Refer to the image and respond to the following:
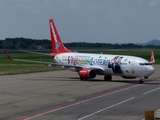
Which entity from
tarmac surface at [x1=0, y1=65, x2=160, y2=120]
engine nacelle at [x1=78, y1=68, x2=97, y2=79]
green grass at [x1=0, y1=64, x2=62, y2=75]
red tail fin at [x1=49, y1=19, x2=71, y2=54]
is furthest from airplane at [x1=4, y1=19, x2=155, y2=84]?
green grass at [x1=0, y1=64, x2=62, y2=75]

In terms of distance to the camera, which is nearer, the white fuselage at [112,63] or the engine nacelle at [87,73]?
the white fuselage at [112,63]

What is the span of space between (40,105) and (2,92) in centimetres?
796

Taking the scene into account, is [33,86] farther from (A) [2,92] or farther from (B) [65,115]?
(B) [65,115]

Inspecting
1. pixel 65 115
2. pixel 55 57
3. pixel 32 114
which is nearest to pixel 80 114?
pixel 65 115

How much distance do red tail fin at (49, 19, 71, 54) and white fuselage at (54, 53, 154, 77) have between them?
1958 millimetres

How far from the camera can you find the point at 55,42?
2136 inches

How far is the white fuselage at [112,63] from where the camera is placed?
4241 centimetres

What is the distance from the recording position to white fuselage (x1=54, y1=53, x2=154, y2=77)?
42406 millimetres

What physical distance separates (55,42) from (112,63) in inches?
468

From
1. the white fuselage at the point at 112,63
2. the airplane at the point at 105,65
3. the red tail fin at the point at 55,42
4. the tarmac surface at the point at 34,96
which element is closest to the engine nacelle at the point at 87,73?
the airplane at the point at 105,65

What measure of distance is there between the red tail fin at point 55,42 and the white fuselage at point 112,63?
1.96 m

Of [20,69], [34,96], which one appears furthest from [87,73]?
[20,69]

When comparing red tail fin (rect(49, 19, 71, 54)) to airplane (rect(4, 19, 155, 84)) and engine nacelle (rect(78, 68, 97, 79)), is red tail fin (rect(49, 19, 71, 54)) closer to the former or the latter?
airplane (rect(4, 19, 155, 84))

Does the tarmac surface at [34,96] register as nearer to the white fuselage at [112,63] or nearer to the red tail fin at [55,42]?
the white fuselage at [112,63]
